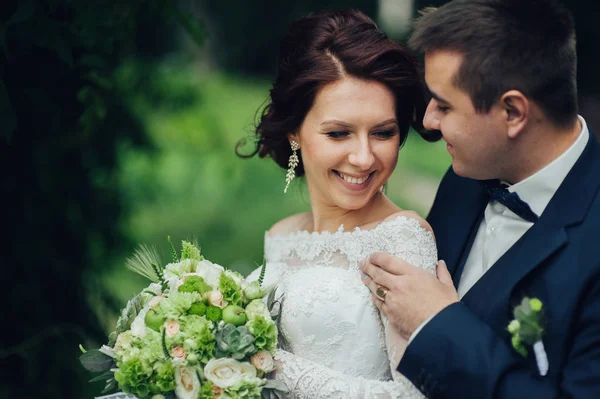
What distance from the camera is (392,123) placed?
360cm

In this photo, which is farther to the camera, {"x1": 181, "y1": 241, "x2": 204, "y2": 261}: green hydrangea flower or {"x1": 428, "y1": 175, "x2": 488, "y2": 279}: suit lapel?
{"x1": 428, "y1": 175, "x2": 488, "y2": 279}: suit lapel

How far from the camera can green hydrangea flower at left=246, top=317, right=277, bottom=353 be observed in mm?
3057

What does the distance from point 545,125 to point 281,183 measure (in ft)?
30.4

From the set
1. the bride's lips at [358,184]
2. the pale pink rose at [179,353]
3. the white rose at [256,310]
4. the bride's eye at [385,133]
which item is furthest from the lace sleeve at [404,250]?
the pale pink rose at [179,353]

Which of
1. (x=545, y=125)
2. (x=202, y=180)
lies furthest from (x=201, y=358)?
(x=202, y=180)

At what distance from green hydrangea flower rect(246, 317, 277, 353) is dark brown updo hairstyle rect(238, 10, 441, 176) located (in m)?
1.12

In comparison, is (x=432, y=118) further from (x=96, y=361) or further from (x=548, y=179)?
(x=96, y=361)

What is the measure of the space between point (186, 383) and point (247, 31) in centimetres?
1497

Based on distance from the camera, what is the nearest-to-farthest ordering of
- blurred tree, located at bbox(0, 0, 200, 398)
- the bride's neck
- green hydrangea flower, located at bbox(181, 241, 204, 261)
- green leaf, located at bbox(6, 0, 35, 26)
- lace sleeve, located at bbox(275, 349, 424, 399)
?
lace sleeve, located at bbox(275, 349, 424, 399) → green hydrangea flower, located at bbox(181, 241, 204, 261) → green leaf, located at bbox(6, 0, 35, 26) → the bride's neck → blurred tree, located at bbox(0, 0, 200, 398)

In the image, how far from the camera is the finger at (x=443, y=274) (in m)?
3.23

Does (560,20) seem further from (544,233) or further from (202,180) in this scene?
(202,180)

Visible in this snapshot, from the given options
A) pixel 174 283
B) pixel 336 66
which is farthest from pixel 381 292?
pixel 336 66

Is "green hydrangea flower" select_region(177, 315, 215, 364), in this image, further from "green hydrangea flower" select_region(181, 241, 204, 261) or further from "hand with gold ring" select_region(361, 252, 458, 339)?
"hand with gold ring" select_region(361, 252, 458, 339)

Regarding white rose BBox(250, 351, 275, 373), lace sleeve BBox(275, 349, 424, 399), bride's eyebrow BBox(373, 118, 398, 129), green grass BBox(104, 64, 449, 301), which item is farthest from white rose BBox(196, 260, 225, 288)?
green grass BBox(104, 64, 449, 301)
